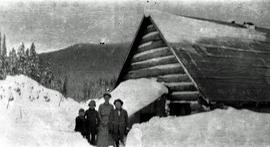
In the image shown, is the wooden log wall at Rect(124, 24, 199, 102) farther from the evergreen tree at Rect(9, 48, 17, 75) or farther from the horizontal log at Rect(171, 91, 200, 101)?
the evergreen tree at Rect(9, 48, 17, 75)

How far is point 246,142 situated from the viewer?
9469 mm

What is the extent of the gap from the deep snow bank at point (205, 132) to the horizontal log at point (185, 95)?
110 inches

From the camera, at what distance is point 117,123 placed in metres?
9.74

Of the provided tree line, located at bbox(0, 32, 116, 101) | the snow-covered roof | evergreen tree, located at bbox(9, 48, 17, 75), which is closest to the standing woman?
the snow-covered roof

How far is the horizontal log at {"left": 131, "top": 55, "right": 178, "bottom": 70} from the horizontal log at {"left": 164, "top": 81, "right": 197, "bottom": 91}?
884mm

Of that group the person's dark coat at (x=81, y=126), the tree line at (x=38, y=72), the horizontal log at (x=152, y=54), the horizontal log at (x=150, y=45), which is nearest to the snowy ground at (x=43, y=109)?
the person's dark coat at (x=81, y=126)

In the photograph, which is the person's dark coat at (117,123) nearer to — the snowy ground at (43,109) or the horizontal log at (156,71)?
the snowy ground at (43,109)

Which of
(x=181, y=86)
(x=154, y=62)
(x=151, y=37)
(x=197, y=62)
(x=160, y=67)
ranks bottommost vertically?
(x=181, y=86)

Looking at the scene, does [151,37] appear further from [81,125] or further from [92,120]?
[92,120]

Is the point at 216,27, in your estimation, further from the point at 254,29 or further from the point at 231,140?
the point at 231,140

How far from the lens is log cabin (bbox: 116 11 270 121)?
42.0ft

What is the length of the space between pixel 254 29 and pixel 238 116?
9674 mm

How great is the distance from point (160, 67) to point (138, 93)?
183 cm

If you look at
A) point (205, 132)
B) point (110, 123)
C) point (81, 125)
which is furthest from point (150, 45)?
point (205, 132)
